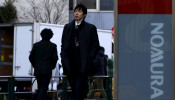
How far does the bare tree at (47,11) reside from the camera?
33.2 m

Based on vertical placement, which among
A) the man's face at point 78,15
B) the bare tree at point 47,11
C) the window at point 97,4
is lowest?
the man's face at point 78,15

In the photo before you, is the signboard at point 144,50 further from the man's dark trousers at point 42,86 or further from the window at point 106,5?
the window at point 106,5

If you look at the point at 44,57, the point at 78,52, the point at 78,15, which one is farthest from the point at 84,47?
the point at 44,57

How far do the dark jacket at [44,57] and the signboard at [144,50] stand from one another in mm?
4247

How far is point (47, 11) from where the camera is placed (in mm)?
33219

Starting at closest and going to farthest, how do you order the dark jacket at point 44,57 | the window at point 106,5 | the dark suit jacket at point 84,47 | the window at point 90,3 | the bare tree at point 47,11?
1. the dark suit jacket at point 84,47
2. the dark jacket at point 44,57
3. the bare tree at point 47,11
4. the window at point 106,5
5. the window at point 90,3

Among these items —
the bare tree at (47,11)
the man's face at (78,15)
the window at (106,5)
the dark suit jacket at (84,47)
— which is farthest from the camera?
the window at (106,5)

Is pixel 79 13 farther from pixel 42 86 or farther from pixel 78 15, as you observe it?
pixel 42 86

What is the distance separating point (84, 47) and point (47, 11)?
24566 millimetres

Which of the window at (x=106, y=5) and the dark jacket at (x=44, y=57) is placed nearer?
the dark jacket at (x=44, y=57)

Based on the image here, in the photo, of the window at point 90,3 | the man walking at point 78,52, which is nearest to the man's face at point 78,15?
the man walking at point 78,52

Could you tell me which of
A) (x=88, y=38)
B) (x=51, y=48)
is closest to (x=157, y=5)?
(x=88, y=38)

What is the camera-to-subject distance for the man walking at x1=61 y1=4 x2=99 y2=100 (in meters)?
8.77

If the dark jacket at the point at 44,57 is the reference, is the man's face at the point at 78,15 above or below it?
above
